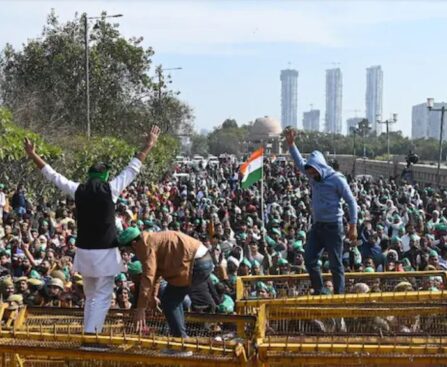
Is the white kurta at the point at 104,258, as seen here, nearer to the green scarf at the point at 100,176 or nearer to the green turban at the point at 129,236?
the green scarf at the point at 100,176

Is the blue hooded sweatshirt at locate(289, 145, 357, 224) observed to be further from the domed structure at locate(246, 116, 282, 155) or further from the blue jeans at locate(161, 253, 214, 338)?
the domed structure at locate(246, 116, 282, 155)

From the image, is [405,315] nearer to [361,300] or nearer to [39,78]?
[361,300]

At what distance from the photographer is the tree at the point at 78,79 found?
46.7m

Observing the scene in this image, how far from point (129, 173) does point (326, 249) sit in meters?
2.28

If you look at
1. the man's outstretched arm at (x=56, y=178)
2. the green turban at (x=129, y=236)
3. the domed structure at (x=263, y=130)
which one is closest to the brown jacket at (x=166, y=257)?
the green turban at (x=129, y=236)

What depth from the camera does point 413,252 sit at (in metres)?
15.7

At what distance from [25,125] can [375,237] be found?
83.8ft

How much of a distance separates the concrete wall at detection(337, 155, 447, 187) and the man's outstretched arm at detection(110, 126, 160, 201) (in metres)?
37.5

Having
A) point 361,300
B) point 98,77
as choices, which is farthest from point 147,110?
point 361,300

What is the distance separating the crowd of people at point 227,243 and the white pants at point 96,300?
59cm

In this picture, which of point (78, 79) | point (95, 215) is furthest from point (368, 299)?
point (78, 79)

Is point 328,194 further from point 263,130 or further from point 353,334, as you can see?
point 263,130

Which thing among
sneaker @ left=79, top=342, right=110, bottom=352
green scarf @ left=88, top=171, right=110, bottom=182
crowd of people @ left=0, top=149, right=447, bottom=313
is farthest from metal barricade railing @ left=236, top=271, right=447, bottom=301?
sneaker @ left=79, top=342, right=110, bottom=352

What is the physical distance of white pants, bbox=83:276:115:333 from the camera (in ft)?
22.2
